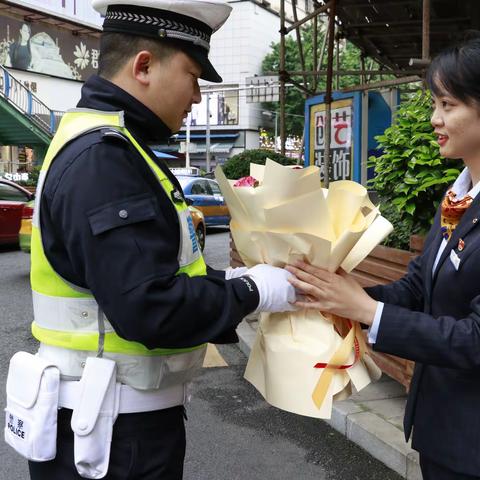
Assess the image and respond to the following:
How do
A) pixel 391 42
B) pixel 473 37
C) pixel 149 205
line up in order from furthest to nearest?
pixel 391 42
pixel 473 37
pixel 149 205

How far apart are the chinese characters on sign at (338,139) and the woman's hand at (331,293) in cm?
585

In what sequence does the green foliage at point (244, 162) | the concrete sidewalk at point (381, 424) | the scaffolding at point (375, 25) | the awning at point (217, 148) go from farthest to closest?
1. the awning at point (217, 148)
2. the scaffolding at point (375, 25)
3. the green foliage at point (244, 162)
4. the concrete sidewalk at point (381, 424)

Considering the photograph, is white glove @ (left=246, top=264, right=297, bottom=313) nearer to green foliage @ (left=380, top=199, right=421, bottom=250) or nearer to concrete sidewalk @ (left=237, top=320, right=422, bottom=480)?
concrete sidewalk @ (left=237, top=320, right=422, bottom=480)

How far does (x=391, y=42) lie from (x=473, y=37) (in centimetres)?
879

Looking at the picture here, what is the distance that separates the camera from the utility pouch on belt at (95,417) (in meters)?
1.48

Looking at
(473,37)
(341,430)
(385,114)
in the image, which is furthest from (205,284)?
(385,114)

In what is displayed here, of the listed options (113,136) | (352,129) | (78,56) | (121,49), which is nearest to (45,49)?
(78,56)

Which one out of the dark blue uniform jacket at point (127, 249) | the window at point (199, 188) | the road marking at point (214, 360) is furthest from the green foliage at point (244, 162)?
the window at point (199, 188)

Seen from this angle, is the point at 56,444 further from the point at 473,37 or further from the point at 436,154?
the point at 436,154

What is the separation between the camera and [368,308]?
1573 millimetres

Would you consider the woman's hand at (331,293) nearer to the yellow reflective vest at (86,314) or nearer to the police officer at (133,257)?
the police officer at (133,257)

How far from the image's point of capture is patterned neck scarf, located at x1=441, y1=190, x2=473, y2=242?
1.69 m

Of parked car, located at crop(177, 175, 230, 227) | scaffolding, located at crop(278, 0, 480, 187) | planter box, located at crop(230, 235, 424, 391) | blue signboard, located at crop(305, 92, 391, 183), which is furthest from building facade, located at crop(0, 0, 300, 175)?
planter box, located at crop(230, 235, 424, 391)

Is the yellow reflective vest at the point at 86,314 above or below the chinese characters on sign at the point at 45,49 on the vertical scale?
below
